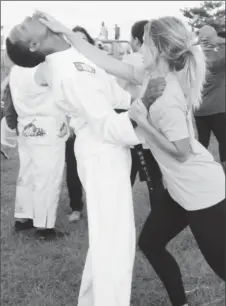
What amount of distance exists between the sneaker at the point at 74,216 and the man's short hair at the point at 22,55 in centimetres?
221

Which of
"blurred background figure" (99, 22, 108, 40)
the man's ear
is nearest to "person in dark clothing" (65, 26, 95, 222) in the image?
"blurred background figure" (99, 22, 108, 40)

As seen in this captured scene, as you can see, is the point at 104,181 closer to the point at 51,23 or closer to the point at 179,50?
the point at 179,50

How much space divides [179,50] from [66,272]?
1.93 m

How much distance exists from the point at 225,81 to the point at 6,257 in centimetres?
330

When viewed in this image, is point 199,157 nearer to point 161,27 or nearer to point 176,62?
point 176,62

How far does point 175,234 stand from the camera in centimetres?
271

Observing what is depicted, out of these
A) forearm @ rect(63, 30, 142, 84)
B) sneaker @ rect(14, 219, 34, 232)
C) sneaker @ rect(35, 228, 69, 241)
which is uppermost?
forearm @ rect(63, 30, 142, 84)

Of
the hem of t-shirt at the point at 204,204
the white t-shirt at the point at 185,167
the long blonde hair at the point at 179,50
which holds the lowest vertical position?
the hem of t-shirt at the point at 204,204

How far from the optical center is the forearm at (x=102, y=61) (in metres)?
2.65

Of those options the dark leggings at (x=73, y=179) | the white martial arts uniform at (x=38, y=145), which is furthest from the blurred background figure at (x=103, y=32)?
the white martial arts uniform at (x=38, y=145)

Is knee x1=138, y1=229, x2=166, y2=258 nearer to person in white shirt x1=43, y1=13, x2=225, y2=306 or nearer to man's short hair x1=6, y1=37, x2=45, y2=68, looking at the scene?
person in white shirt x1=43, y1=13, x2=225, y2=306

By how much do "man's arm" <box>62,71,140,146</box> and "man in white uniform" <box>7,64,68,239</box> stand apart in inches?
61.3

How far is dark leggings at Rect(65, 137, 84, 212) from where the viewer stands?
473cm

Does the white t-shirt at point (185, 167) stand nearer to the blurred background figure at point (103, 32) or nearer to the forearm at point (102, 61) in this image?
the forearm at point (102, 61)
